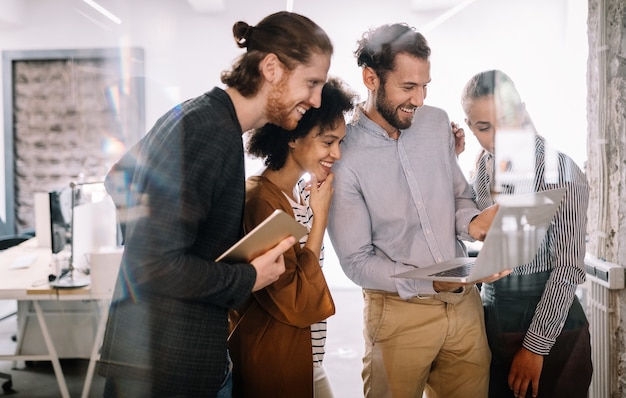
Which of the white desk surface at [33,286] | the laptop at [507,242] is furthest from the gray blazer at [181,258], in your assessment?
the white desk surface at [33,286]

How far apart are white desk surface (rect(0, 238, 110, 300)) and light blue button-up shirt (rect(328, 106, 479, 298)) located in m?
1.33

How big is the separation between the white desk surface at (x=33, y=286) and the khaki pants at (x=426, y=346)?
4.30 ft

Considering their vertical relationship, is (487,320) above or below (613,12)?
below

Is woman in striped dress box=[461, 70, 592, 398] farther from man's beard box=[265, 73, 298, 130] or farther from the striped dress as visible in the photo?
man's beard box=[265, 73, 298, 130]

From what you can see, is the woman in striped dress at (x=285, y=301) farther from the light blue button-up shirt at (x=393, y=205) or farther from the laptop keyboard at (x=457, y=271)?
the laptop keyboard at (x=457, y=271)

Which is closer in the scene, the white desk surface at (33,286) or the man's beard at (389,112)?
the man's beard at (389,112)

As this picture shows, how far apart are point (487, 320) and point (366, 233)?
464 mm

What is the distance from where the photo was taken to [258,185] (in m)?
1.32

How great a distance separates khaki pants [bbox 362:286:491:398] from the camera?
1.52 metres

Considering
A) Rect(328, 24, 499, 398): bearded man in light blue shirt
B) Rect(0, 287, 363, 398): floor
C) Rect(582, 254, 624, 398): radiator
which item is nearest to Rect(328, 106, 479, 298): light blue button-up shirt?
Rect(328, 24, 499, 398): bearded man in light blue shirt

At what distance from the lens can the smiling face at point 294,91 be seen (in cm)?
121

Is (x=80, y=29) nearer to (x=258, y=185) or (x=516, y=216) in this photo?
(x=258, y=185)

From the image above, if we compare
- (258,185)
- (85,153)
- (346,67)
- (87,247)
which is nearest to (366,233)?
(258,185)

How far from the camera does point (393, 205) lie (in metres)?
1.54
